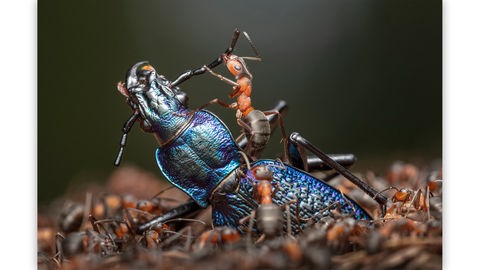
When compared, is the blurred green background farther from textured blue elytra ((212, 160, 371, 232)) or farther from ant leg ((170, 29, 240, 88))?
textured blue elytra ((212, 160, 371, 232))

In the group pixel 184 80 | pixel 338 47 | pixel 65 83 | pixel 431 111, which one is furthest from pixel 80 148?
pixel 431 111

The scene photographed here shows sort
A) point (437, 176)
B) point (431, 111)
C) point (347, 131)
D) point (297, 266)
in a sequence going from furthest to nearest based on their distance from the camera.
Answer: point (347, 131) < point (437, 176) < point (431, 111) < point (297, 266)

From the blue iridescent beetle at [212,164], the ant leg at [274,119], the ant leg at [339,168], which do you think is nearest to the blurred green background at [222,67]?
the ant leg at [274,119]

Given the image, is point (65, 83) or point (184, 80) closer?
point (184, 80)

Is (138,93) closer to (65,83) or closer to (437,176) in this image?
(65,83)

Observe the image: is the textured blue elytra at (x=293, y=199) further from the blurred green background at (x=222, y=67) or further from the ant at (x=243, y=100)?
the blurred green background at (x=222, y=67)

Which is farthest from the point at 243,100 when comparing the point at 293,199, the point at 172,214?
the point at 172,214

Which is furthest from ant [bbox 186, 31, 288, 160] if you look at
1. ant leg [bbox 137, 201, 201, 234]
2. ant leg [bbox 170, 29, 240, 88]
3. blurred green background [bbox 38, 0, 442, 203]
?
ant leg [bbox 137, 201, 201, 234]
